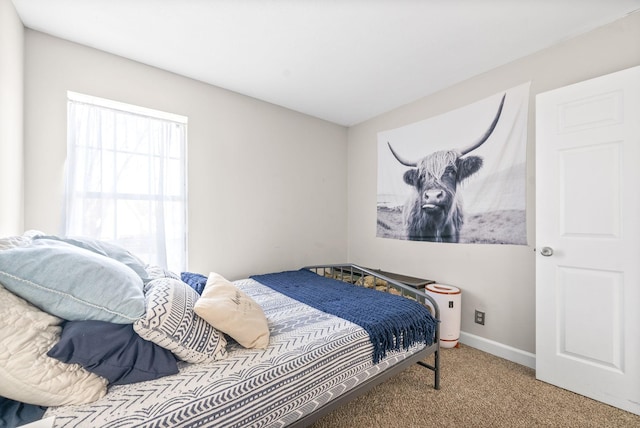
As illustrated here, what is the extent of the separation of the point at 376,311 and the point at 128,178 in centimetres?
225

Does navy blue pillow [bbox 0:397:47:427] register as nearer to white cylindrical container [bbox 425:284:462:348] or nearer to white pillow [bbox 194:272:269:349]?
white pillow [bbox 194:272:269:349]

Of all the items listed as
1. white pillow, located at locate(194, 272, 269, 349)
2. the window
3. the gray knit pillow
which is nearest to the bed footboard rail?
white pillow, located at locate(194, 272, 269, 349)

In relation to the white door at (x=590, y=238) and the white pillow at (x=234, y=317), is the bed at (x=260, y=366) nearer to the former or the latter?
the white pillow at (x=234, y=317)

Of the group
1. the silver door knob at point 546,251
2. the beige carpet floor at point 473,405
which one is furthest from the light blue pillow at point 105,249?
the silver door knob at point 546,251

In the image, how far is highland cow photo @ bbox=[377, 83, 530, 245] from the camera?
2250 millimetres

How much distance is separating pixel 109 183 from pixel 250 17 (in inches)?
66.4

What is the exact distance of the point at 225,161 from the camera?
2730 millimetres

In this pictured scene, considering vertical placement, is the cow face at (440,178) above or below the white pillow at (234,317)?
above

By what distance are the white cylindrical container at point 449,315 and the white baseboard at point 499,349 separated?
14 centimetres

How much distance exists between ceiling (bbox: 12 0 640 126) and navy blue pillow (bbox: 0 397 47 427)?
6.69 feet

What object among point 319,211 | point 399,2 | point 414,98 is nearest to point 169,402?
point 399,2

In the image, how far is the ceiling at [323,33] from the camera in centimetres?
168

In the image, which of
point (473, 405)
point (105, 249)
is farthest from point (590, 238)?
point (105, 249)

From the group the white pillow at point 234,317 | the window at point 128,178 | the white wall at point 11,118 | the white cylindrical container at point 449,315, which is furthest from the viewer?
the white cylindrical container at point 449,315
